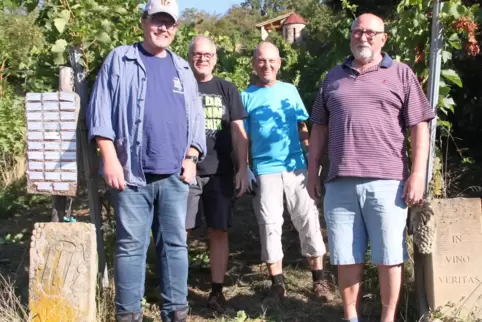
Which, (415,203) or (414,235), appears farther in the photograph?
(414,235)

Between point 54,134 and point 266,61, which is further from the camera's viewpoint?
point 266,61

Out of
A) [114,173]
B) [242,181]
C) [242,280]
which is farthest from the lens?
[242,280]

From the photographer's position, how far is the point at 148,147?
3141 mm

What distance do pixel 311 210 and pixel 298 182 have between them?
0.72 ft

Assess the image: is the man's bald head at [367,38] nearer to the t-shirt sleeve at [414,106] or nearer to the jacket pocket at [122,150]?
the t-shirt sleeve at [414,106]

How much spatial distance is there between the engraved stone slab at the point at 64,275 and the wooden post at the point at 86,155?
43 cm

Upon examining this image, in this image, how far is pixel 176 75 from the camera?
325 cm

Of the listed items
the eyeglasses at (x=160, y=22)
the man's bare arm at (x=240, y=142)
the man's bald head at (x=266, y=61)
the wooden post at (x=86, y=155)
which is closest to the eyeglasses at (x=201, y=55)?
the man's bald head at (x=266, y=61)

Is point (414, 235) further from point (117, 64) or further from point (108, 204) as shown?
point (108, 204)

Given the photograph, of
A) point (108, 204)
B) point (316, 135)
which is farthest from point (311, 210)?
point (108, 204)

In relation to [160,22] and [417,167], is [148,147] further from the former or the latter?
[417,167]

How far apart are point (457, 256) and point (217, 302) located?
159cm

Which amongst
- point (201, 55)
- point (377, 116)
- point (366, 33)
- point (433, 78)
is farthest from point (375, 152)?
point (201, 55)

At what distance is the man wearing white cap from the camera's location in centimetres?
309
